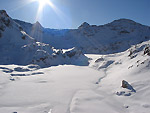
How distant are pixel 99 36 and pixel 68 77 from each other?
5685cm

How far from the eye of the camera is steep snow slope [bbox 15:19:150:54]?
5391 centimetres

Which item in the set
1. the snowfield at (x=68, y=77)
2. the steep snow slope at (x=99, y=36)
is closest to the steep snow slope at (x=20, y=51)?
the snowfield at (x=68, y=77)

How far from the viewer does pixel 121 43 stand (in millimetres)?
53562

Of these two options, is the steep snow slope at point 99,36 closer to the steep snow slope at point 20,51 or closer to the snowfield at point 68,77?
the snowfield at point 68,77

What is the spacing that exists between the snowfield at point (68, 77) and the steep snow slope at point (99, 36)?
46.0 inches

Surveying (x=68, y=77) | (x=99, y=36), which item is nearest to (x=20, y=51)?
(x=68, y=77)

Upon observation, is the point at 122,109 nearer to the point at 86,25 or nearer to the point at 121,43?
the point at 121,43

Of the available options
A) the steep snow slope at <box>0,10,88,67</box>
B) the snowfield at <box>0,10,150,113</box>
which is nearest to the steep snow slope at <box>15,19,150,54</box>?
the snowfield at <box>0,10,150,113</box>

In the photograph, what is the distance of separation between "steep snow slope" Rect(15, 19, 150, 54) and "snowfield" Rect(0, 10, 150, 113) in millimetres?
1168

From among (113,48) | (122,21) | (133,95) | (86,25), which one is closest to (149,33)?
(122,21)

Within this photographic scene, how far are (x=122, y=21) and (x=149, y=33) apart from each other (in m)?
17.3

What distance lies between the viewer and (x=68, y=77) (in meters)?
10.0

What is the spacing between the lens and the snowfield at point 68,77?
5.05 m

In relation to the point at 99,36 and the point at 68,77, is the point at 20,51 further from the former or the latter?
the point at 99,36
